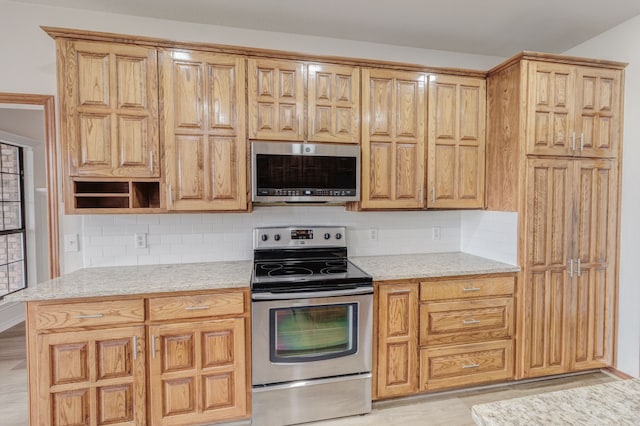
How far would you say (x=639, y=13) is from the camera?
240 centimetres

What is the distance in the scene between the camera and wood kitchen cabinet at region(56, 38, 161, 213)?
6.81 ft

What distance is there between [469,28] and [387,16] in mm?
689

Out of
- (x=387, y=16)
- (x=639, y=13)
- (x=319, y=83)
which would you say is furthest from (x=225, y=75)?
(x=639, y=13)

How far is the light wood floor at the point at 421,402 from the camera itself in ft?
7.19

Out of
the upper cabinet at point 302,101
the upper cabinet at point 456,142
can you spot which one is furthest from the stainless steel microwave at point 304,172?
the upper cabinet at point 456,142

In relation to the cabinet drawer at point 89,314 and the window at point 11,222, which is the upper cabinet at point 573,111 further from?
the window at point 11,222

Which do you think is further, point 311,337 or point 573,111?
point 573,111

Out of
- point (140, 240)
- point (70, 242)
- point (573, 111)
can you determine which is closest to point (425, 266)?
point (573, 111)

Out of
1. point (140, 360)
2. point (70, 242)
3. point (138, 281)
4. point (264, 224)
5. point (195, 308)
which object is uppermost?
point (264, 224)

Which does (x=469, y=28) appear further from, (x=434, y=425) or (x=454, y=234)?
(x=434, y=425)

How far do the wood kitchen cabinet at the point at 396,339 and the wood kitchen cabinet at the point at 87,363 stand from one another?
1.47m

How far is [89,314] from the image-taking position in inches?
74.2

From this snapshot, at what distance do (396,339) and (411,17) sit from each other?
2299 millimetres

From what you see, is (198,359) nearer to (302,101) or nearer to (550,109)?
(302,101)
